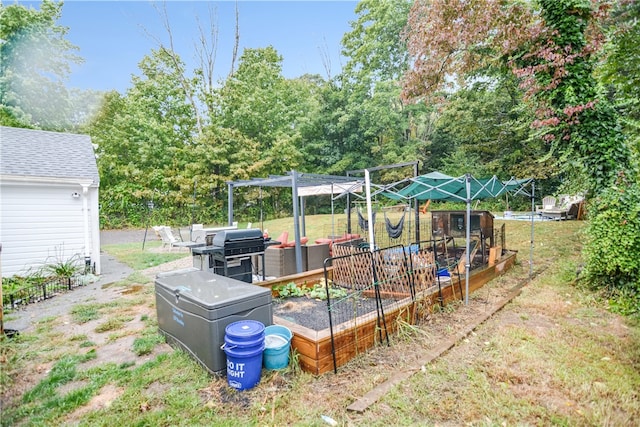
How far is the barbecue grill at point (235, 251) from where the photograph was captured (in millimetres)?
4504

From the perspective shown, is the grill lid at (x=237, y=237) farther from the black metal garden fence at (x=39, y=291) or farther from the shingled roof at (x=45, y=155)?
the shingled roof at (x=45, y=155)

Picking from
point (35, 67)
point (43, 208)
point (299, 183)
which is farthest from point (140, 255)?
point (35, 67)

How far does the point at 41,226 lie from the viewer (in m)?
6.88

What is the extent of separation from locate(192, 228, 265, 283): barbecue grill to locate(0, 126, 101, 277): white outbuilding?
4418 mm

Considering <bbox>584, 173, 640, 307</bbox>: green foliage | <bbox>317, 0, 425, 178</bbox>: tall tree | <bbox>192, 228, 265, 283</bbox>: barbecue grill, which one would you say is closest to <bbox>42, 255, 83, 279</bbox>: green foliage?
<bbox>192, 228, 265, 283</bbox>: barbecue grill

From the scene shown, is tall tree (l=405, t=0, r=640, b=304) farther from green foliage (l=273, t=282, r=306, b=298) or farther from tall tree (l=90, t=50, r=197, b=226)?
tall tree (l=90, t=50, r=197, b=226)

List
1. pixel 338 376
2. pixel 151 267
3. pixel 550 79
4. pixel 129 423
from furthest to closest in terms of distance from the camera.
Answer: pixel 151 267
pixel 550 79
pixel 338 376
pixel 129 423

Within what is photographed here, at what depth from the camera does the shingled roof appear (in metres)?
6.81

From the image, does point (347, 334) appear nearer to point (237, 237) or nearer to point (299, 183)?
point (237, 237)

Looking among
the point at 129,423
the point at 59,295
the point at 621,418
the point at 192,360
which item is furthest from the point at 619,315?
the point at 59,295

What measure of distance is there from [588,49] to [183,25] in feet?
73.7

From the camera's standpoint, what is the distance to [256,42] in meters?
20.9

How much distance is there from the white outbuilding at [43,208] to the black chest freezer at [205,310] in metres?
5.21

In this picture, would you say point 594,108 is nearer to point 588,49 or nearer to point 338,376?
point 588,49
